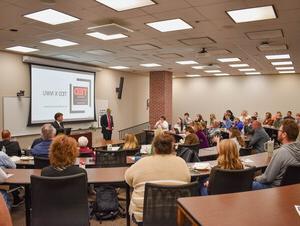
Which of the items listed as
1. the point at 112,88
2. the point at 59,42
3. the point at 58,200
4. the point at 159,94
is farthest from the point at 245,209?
the point at 159,94

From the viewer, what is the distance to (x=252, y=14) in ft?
15.9

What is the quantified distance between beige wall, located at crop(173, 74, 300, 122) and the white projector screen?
21.9ft

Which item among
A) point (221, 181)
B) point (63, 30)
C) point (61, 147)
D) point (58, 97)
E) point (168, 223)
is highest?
Answer: point (63, 30)

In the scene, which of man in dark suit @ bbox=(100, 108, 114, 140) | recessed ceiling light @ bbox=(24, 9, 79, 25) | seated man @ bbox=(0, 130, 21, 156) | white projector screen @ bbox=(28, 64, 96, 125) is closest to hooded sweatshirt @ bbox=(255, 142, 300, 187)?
recessed ceiling light @ bbox=(24, 9, 79, 25)

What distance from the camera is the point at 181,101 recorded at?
1666 cm

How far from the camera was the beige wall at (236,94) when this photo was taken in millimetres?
14272

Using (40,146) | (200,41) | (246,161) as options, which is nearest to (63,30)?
(40,146)

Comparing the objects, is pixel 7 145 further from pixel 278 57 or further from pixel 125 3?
pixel 278 57

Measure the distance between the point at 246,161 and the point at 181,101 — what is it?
12441mm

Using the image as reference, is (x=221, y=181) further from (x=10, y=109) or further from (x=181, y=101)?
(x=181, y=101)

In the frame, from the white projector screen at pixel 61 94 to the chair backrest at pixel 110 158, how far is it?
5252mm

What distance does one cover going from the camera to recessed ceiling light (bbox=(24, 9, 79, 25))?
4.77 m

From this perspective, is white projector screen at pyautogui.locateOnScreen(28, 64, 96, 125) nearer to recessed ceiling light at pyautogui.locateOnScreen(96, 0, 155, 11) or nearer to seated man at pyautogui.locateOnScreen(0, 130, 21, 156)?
seated man at pyautogui.locateOnScreen(0, 130, 21, 156)

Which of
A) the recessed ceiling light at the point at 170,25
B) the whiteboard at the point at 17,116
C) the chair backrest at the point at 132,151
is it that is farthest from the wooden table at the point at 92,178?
the whiteboard at the point at 17,116
